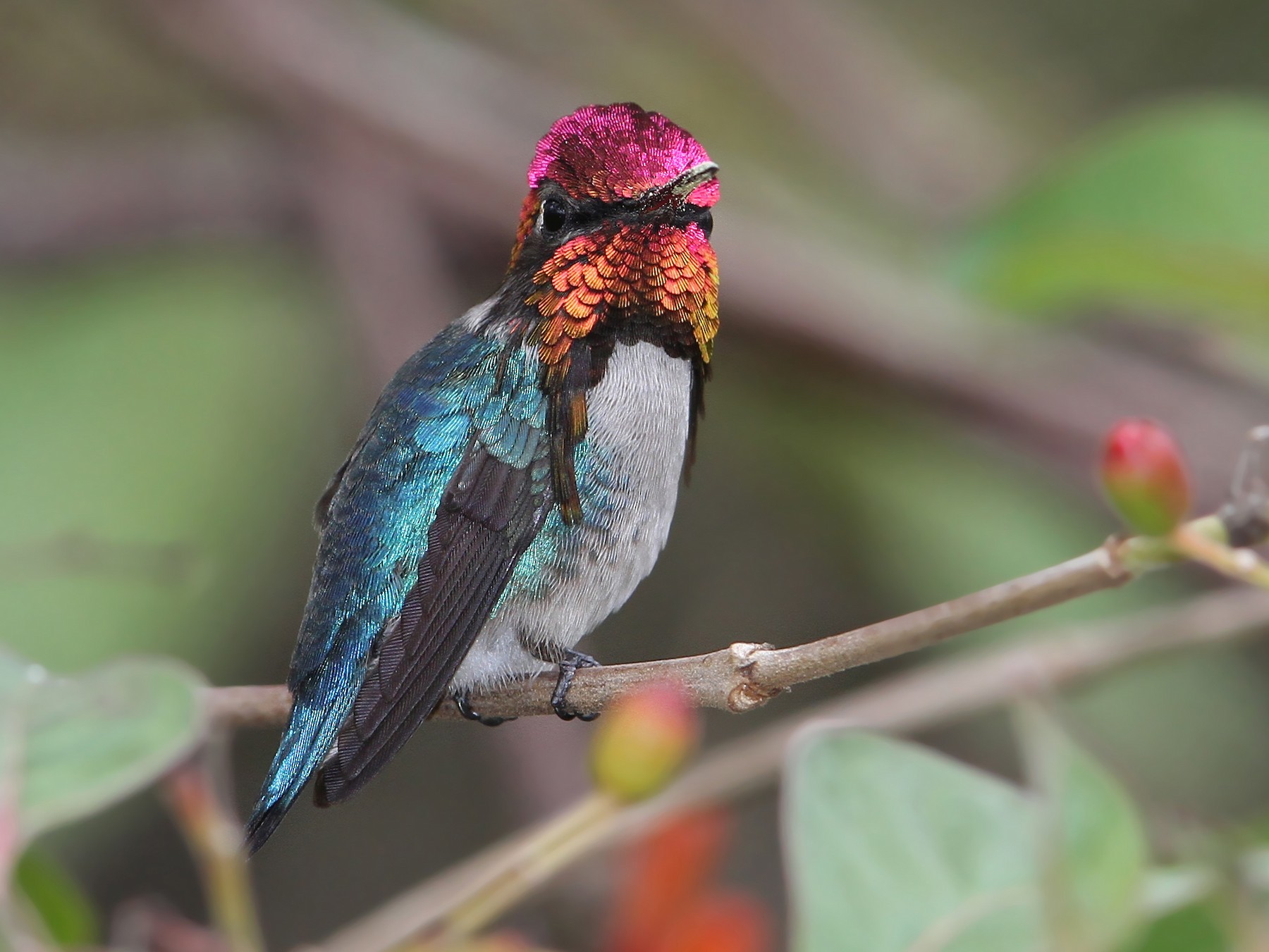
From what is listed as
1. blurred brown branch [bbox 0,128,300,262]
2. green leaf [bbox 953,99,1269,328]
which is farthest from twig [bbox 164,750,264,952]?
blurred brown branch [bbox 0,128,300,262]

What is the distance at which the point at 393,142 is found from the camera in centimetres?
318

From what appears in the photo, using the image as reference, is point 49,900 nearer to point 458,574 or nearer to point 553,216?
point 458,574

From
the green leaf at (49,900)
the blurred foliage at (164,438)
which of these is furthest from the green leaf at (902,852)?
the blurred foliage at (164,438)

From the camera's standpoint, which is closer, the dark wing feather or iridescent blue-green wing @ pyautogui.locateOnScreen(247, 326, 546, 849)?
the dark wing feather

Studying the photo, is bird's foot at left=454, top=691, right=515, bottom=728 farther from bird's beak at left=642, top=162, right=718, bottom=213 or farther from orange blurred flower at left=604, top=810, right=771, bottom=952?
bird's beak at left=642, top=162, right=718, bottom=213

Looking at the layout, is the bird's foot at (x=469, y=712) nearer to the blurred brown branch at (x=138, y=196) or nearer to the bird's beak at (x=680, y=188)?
the bird's beak at (x=680, y=188)

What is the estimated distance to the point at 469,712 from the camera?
1534 mm

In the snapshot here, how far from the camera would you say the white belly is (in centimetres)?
160

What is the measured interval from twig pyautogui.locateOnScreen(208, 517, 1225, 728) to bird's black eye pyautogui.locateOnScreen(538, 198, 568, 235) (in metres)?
0.45

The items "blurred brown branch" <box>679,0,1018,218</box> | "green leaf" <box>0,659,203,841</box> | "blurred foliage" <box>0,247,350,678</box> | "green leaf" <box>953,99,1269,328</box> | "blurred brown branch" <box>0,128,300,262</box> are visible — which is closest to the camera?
"green leaf" <box>0,659,203,841</box>

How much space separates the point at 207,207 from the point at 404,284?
654 mm

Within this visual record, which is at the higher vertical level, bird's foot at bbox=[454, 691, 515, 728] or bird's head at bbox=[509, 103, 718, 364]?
bird's head at bbox=[509, 103, 718, 364]

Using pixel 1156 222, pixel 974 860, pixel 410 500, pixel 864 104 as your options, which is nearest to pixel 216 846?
pixel 410 500

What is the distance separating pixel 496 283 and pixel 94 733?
234cm
